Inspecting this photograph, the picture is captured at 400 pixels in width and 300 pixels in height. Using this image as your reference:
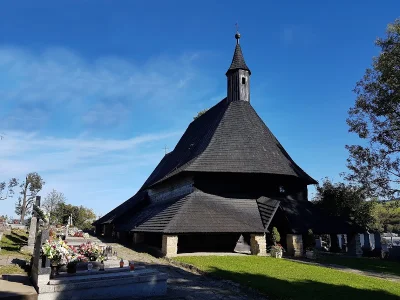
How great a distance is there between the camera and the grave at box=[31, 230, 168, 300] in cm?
774

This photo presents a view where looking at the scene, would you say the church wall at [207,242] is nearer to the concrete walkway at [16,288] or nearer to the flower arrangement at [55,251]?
the flower arrangement at [55,251]

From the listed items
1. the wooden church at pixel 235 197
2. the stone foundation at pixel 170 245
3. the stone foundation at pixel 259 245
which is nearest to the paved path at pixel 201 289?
the stone foundation at pixel 170 245

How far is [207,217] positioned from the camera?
17.8 meters

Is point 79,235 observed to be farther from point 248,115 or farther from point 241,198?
point 248,115

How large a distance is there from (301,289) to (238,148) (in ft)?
41.4

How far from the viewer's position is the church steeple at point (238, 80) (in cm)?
2606

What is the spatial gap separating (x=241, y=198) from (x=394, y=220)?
4310 centimetres

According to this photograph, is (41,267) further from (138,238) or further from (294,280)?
(138,238)

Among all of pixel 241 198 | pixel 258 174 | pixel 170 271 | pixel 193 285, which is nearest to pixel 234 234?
pixel 241 198

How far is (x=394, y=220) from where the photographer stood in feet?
171

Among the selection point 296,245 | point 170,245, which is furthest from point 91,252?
point 296,245

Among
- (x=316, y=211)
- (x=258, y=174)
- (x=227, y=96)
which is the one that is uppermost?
(x=227, y=96)

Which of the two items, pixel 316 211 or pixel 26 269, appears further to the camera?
pixel 316 211

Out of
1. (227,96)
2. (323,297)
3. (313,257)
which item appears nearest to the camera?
(323,297)
